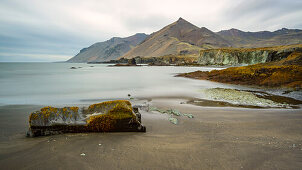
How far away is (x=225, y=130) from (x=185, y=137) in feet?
4.43

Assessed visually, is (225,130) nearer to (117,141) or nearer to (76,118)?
(117,141)

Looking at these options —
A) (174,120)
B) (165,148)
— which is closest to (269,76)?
(174,120)

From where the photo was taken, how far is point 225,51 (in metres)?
69.4

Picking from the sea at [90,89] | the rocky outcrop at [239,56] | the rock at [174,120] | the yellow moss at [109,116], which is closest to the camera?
the yellow moss at [109,116]

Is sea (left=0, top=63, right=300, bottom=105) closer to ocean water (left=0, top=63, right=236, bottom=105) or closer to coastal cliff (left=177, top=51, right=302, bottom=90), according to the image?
ocean water (left=0, top=63, right=236, bottom=105)

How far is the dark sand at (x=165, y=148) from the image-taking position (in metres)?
2.74

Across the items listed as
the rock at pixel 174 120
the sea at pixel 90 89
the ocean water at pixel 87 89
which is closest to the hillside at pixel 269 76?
the sea at pixel 90 89

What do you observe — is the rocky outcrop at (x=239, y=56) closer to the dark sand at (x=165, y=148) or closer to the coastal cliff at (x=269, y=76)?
the coastal cliff at (x=269, y=76)

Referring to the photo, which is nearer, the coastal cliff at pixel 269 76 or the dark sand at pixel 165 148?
the dark sand at pixel 165 148

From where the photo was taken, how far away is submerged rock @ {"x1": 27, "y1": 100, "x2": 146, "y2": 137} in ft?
12.5

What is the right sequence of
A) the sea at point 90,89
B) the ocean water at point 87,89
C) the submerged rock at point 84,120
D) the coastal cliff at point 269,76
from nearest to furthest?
the submerged rock at point 84,120
the sea at point 90,89
the ocean water at point 87,89
the coastal cliff at point 269,76

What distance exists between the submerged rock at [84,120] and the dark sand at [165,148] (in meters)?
0.20

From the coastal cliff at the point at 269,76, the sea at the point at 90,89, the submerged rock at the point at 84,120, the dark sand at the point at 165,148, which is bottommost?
the sea at the point at 90,89

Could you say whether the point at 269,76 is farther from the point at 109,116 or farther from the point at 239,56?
the point at 239,56
